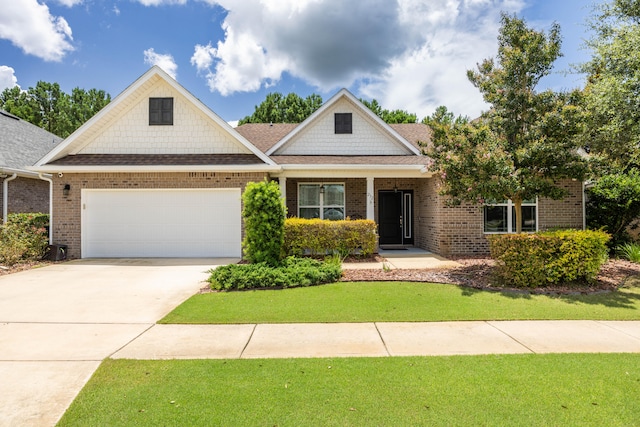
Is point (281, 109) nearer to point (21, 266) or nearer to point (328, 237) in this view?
point (328, 237)

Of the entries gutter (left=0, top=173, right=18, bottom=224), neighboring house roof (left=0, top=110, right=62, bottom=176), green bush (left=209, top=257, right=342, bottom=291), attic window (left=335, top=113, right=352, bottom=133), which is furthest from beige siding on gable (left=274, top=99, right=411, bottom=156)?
neighboring house roof (left=0, top=110, right=62, bottom=176)

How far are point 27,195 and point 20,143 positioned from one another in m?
3.47

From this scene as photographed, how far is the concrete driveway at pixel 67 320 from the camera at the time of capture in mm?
3346

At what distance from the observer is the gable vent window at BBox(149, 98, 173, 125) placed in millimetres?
12336

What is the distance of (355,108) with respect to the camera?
14016 mm

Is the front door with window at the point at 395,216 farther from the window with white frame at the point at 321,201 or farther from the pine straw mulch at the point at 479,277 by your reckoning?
the pine straw mulch at the point at 479,277

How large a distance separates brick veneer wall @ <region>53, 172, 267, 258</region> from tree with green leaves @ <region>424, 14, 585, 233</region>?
6176 mm

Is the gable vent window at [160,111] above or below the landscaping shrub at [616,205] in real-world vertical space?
above

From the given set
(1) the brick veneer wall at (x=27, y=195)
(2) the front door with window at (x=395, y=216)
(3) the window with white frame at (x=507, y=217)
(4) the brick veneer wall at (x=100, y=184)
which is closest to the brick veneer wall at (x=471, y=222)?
(3) the window with white frame at (x=507, y=217)

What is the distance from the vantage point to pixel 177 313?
19.2ft

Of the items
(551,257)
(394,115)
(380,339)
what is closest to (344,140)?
(551,257)

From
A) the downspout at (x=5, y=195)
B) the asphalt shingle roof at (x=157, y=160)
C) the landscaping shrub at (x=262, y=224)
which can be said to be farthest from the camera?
the downspout at (x=5, y=195)

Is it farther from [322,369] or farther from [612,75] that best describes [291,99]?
[322,369]

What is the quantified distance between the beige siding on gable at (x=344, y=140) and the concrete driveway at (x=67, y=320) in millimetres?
6177
